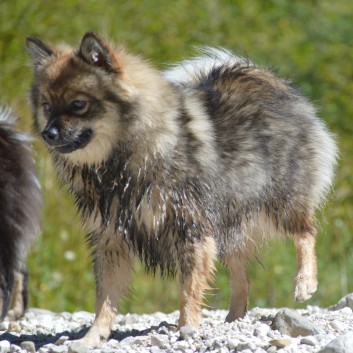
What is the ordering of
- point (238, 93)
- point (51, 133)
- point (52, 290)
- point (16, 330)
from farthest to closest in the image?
1. point (52, 290)
2. point (16, 330)
3. point (238, 93)
4. point (51, 133)

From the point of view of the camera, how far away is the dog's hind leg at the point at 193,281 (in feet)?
16.4

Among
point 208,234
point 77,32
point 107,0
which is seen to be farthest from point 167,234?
point 107,0

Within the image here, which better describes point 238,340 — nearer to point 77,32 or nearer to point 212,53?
point 212,53

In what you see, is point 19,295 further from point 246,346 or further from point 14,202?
point 246,346

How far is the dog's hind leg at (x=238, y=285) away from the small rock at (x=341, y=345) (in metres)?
1.69

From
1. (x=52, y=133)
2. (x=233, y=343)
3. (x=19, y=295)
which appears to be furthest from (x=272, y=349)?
(x=19, y=295)

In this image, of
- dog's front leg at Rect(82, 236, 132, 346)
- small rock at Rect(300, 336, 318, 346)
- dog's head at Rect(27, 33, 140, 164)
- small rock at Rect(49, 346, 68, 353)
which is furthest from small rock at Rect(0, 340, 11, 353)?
small rock at Rect(300, 336, 318, 346)

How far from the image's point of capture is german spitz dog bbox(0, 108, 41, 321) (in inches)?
233

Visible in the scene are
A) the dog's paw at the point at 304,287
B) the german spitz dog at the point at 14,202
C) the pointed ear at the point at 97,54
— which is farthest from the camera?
the german spitz dog at the point at 14,202

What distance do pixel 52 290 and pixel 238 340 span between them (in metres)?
3.33

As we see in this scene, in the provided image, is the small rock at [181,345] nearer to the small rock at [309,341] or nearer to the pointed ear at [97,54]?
the small rock at [309,341]

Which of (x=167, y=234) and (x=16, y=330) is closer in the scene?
(x=167, y=234)

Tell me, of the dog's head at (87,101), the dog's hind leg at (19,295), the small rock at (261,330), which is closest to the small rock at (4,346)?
Result: the dog's head at (87,101)

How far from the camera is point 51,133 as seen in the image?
4.71m
